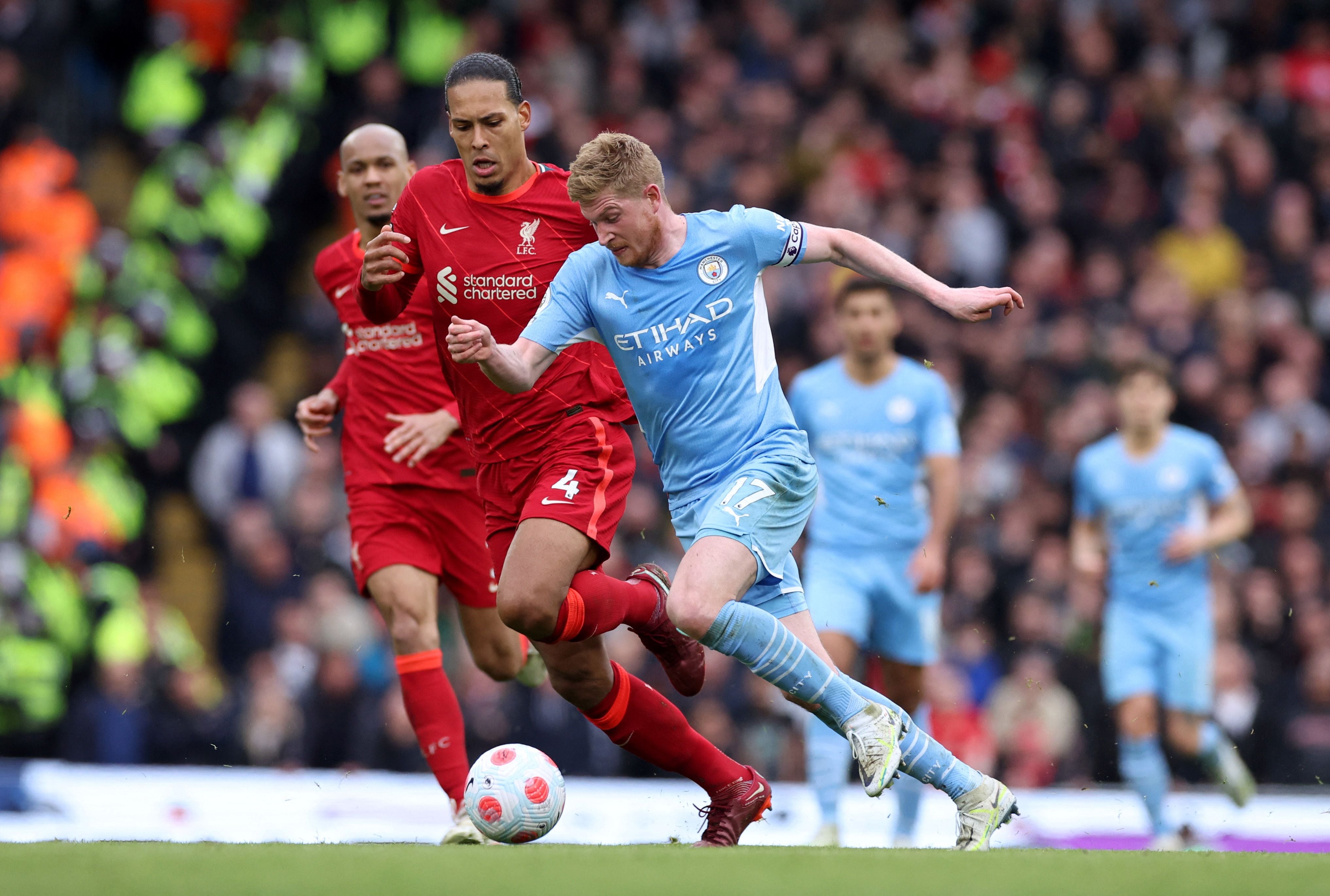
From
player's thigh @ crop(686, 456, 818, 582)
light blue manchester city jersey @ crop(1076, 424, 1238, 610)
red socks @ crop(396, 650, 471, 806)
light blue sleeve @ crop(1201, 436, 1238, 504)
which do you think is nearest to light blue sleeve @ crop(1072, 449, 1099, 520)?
light blue manchester city jersey @ crop(1076, 424, 1238, 610)

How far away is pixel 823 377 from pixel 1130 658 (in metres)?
2.28

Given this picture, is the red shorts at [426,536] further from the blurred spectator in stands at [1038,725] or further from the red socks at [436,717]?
the blurred spectator in stands at [1038,725]

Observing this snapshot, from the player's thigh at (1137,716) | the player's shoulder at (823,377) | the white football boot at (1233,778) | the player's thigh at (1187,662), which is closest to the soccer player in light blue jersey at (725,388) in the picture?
the player's shoulder at (823,377)

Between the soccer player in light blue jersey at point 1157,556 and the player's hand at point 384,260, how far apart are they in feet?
14.9

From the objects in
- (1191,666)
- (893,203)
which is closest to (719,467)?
(1191,666)

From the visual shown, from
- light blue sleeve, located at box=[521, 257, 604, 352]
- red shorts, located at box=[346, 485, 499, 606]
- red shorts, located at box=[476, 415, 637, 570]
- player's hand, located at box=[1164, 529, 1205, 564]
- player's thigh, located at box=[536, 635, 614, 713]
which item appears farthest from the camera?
player's hand, located at box=[1164, 529, 1205, 564]

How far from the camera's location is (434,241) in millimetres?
5914

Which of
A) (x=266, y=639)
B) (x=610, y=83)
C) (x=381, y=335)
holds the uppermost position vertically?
(x=610, y=83)

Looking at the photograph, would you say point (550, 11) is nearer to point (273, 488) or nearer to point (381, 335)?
point (273, 488)

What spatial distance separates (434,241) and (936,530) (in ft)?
10.2

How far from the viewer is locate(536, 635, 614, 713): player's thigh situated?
230 inches

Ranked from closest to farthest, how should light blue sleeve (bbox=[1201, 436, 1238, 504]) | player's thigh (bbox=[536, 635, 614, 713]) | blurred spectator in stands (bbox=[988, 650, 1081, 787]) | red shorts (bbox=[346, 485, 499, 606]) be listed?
player's thigh (bbox=[536, 635, 614, 713]) → red shorts (bbox=[346, 485, 499, 606]) → light blue sleeve (bbox=[1201, 436, 1238, 504]) → blurred spectator in stands (bbox=[988, 650, 1081, 787])

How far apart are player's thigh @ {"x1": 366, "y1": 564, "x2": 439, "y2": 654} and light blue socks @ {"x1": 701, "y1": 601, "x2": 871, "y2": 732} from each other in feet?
5.90

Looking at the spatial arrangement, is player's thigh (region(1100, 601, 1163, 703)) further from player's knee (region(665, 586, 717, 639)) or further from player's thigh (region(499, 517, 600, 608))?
player's knee (region(665, 586, 717, 639))
